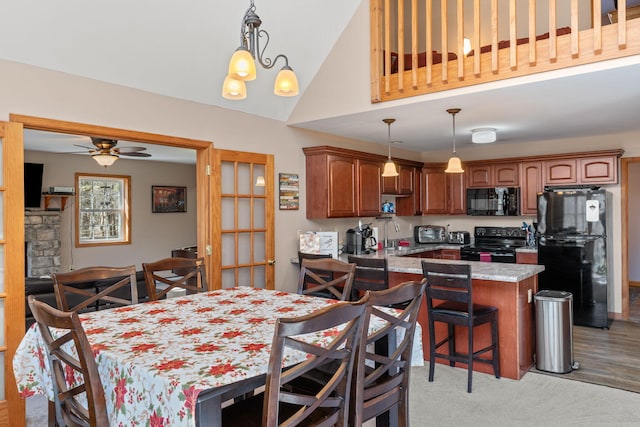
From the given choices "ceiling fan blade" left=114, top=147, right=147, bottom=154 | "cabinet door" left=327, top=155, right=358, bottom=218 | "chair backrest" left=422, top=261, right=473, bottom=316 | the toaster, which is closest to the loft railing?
"cabinet door" left=327, top=155, right=358, bottom=218

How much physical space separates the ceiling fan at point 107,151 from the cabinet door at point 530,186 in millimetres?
5152

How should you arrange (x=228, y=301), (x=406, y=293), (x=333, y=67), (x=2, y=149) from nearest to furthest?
(x=406, y=293) < (x=228, y=301) < (x=2, y=149) < (x=333, y=67)

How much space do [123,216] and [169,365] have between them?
7.67 metres

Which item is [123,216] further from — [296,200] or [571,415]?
[571,415]

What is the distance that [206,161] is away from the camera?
4.06m

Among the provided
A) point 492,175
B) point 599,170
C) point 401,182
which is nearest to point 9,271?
point 401,182

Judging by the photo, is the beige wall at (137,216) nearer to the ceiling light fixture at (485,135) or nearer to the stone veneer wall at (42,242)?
the stone veneer wall at (42,242)

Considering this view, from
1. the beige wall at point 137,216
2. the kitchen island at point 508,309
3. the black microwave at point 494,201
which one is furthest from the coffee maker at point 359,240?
the beige wall at point 137,216

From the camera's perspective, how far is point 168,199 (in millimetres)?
9109

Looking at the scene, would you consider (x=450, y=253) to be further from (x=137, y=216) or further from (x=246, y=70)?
(x=137, y=216)

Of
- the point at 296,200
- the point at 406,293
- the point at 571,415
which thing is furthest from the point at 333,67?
the point at 571,415

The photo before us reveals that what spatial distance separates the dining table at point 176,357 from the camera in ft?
4.53

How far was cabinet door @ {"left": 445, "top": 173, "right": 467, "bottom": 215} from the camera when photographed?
21.5 ft

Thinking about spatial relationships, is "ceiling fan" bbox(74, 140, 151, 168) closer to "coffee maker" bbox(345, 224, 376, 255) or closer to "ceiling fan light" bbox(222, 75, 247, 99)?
"ceiling fan light" bbox(222, 75, 247, 99)
